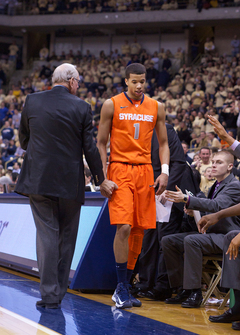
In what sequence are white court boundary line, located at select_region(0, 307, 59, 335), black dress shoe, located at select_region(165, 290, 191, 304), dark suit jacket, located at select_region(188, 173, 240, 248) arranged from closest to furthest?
white court boundary line, located at select_region(0, 307, 59, 335)
dark suit jacket, located at select_region(188, 173, 240, 248)
black dress shoe, located at select_region(165, 290, 191, 304)

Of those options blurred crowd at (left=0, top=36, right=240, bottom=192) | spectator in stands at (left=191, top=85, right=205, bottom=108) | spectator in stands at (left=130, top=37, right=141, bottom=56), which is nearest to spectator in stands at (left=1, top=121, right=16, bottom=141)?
blurred crowd at (left=0, top=36, right=240, bottom=192)

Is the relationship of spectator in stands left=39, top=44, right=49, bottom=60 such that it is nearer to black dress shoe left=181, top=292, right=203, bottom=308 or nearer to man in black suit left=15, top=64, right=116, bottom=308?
man in black suit left=15, top=64, right=116, bottom=308

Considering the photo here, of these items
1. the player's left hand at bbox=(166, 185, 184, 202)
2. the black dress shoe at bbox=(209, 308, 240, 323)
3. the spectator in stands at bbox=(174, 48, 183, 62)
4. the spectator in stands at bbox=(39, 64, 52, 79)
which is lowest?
the black dress shoe at bbox=(209, 308, 240, 323)

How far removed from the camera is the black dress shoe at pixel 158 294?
15.3 ft

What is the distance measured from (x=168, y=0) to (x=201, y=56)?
335 cm

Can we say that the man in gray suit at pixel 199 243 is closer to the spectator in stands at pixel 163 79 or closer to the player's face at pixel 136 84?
the player's face at pixel 136 84

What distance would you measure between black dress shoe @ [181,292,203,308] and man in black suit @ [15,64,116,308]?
4.12ft

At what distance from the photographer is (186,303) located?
4277 millimetres

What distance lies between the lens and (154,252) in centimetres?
489

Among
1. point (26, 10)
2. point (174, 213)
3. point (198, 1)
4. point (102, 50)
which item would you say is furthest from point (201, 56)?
point (174, 213)

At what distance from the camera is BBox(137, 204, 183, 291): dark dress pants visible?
4793 mm

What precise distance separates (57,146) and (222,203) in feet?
5.37

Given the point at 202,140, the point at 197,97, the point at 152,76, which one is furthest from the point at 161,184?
the point at 152,76

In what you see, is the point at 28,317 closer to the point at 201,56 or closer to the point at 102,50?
the point at 201,56
